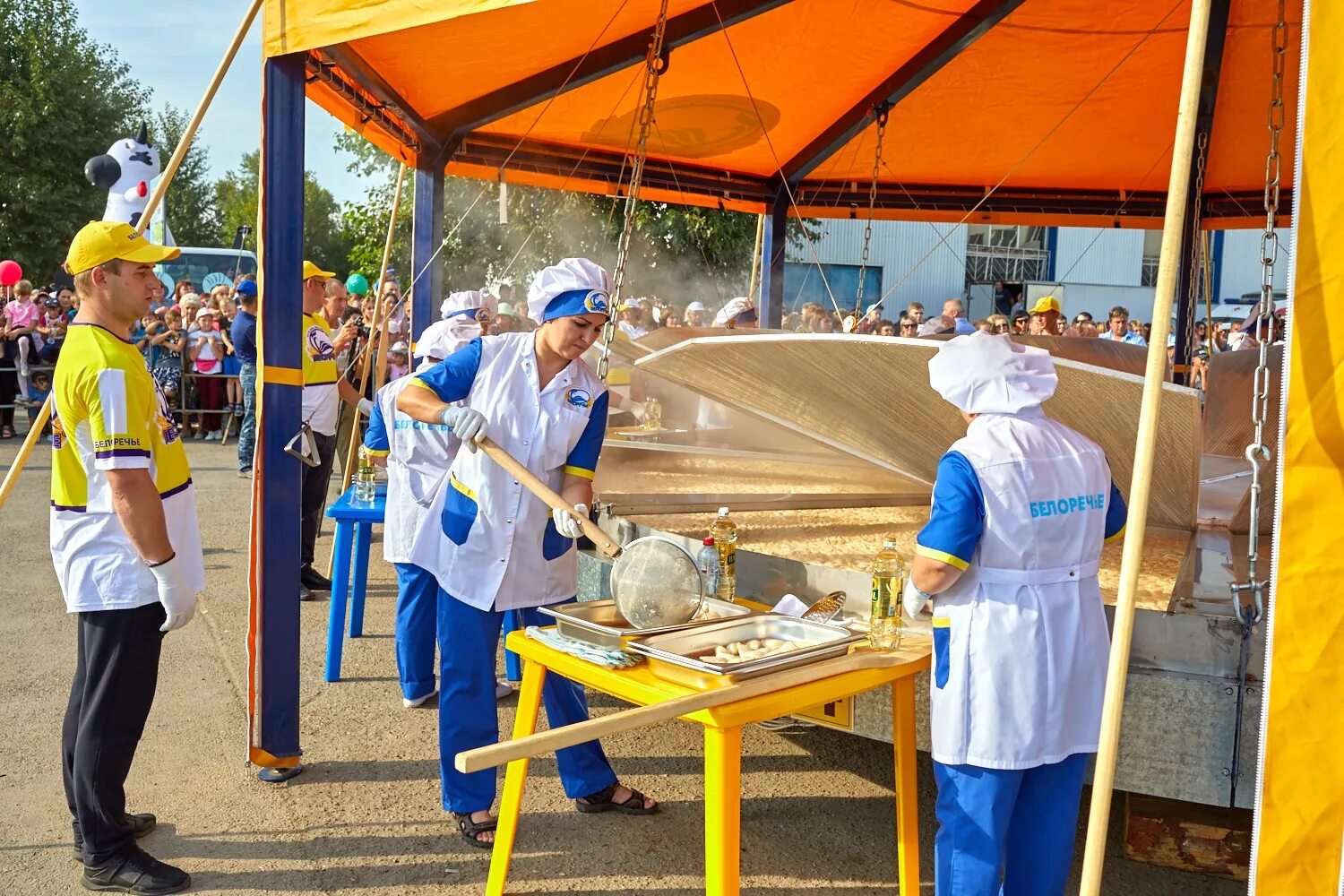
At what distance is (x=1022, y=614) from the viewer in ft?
8.94

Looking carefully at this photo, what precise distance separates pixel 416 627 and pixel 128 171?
1453cm

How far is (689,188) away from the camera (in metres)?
9.20

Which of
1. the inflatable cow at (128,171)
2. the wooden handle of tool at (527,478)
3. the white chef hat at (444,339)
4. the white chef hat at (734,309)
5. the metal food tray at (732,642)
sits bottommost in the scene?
the metal food tray at (732,642)

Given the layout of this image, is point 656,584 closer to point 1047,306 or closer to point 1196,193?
point 1196,193

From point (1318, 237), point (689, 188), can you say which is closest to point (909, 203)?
point (689, 188)

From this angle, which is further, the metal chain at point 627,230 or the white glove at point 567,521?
the metal chain at point 627,230

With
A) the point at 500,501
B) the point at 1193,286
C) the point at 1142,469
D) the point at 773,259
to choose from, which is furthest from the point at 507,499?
the point at 1193,286

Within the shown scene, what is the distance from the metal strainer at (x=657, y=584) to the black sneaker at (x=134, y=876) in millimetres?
1598

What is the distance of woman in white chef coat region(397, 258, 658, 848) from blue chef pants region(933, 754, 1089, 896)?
Answer: 1386mm

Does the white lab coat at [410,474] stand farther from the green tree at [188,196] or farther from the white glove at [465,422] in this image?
the green tree at [188,196]

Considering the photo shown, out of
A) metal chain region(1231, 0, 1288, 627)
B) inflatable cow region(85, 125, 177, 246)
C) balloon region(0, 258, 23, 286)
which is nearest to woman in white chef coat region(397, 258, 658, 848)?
metal chain region(1231, 0, 1288, 627)

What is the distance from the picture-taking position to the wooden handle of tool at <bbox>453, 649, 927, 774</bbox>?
7.05 ft

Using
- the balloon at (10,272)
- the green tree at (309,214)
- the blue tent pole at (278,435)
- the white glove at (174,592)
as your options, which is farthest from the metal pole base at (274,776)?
the green tree at (309,214)

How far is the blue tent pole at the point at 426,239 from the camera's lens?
7.23m
